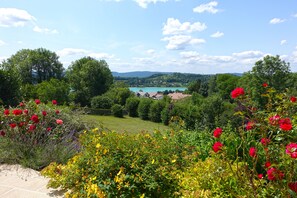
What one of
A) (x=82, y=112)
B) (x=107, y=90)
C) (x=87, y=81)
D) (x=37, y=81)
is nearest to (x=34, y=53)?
(x=37, y=81)

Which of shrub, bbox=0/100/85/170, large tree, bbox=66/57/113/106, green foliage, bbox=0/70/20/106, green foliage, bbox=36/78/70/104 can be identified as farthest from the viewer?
large tree, bbox=66/57/113/106

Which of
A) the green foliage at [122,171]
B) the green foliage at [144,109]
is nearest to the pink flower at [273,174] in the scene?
the green foliage at [122,171]

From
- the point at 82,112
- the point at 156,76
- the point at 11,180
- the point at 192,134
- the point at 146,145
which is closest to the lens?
the point at 146,145

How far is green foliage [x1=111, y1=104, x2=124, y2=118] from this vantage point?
3656 cm

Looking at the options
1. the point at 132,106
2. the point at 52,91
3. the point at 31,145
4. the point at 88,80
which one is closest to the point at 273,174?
the point at 31,145

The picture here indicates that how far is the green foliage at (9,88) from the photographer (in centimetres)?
2112

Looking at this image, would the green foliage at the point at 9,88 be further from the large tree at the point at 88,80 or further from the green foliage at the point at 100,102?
the large tree at the point at 88,80

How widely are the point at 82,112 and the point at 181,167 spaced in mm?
4612

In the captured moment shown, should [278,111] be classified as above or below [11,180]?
above

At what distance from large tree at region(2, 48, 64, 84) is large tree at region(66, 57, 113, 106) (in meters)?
2.42

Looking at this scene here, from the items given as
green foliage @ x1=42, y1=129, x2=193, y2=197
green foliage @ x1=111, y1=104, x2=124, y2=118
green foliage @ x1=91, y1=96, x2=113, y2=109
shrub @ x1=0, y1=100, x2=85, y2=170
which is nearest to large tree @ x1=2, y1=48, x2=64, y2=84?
green foliage @ x1=91, y1=96, x2=113, y2=109

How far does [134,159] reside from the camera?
→ 2.63m

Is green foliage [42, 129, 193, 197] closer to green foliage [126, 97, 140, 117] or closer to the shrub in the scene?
the shrub

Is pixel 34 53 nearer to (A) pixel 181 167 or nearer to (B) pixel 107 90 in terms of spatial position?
(B) pixel 107 90
